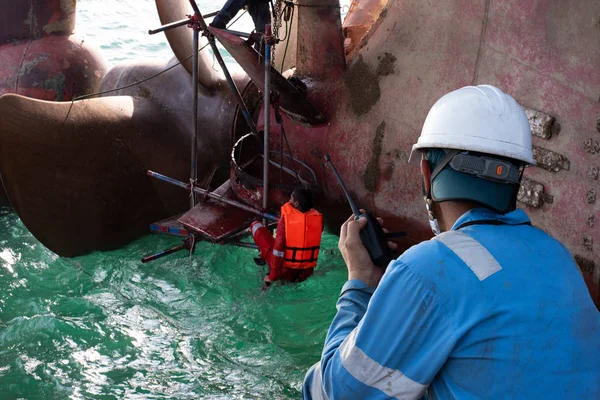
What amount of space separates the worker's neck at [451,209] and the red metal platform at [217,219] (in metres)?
3.97

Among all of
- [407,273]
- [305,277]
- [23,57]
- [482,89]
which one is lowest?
[305,277]

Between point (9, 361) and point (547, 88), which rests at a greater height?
point (547, 88)

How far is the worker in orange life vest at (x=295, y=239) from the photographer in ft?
18.0

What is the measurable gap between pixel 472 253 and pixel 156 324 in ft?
14.5

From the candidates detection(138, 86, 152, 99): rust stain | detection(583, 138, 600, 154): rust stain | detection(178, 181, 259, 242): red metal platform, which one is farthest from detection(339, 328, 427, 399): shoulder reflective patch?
detection(138, 86, 152, 99): rust stain

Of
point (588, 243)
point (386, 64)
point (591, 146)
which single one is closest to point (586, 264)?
point (588, 243)

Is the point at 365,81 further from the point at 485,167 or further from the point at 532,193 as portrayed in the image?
the point at 485,167

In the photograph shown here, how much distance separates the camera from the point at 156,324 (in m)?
5.85

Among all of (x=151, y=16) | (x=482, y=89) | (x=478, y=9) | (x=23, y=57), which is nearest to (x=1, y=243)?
(x=23, y=57)

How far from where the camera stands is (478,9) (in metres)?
4.62

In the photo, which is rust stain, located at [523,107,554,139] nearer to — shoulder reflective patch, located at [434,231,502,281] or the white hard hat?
the white hard hat

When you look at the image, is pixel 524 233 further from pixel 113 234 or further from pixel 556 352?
pixel 113 234

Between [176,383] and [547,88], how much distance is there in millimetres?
3102

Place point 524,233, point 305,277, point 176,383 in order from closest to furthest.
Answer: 1. point 524,233
2. point 176,383
3. point 305,277
